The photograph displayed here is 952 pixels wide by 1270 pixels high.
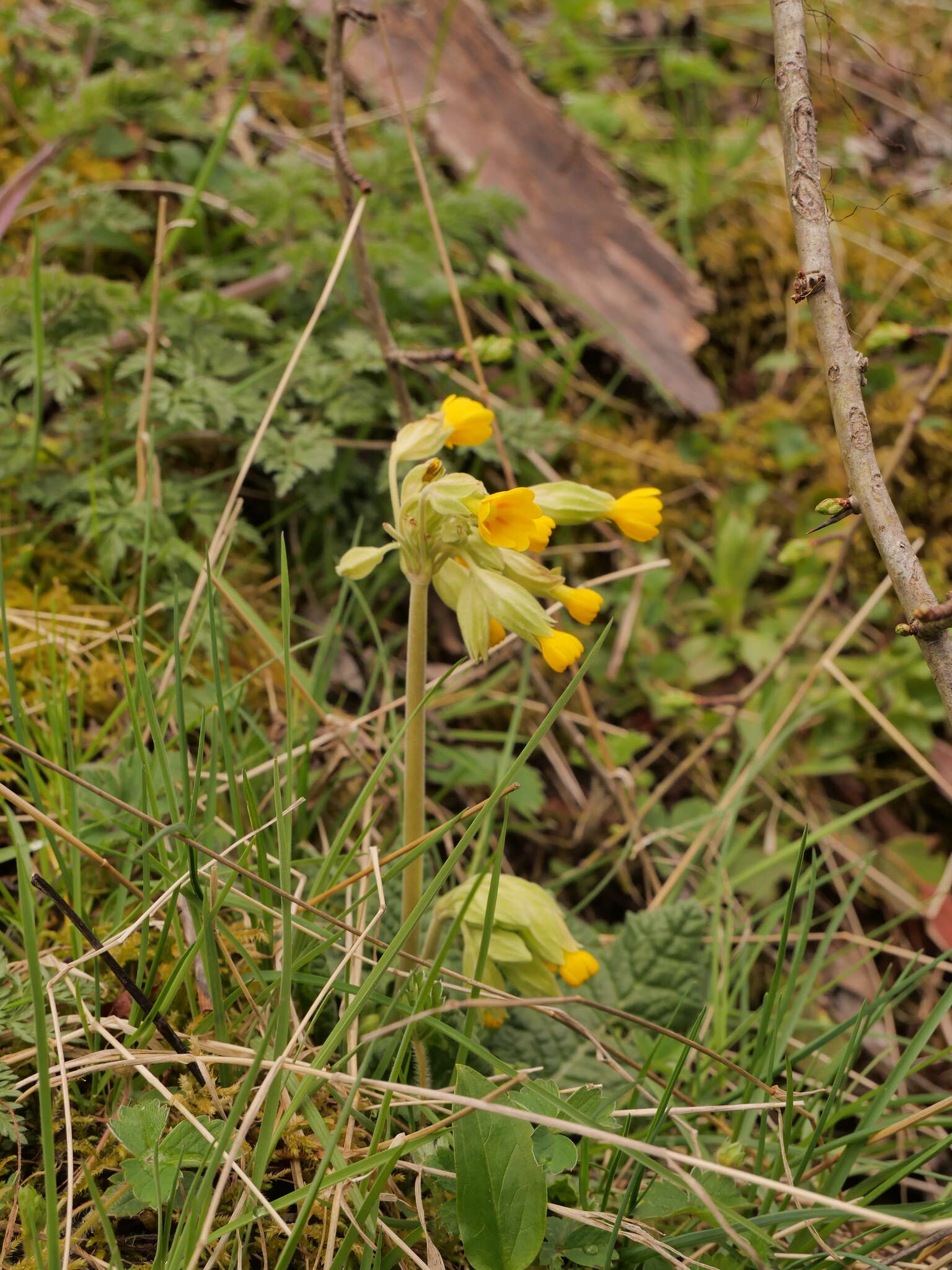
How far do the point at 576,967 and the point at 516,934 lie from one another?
135 mm

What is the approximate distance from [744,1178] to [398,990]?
0.48m

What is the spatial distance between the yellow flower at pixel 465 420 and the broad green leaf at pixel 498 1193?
3.31ft

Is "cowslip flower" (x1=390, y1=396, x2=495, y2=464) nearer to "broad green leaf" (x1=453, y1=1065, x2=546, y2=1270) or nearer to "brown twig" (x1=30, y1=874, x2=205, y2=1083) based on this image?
"brown twig" (x1=30, y1=874, x2=205, y2=1083)

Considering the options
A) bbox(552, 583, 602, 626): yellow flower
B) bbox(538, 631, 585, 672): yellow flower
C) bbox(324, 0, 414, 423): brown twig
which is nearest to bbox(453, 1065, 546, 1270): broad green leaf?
bbox(538, 631, 585, 672): yellow flower

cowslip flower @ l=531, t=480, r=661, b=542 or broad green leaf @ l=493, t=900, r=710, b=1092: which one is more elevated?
cowslip flower @ l=531, t=480, r=661, b=542

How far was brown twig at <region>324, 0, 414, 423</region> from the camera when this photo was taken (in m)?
2.16

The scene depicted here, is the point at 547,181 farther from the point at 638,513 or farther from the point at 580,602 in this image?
the point at 580,602

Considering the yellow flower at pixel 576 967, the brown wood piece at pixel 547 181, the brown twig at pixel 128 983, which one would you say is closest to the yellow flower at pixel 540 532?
the yellow flower at pixel 576 967

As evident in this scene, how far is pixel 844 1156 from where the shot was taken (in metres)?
1.40

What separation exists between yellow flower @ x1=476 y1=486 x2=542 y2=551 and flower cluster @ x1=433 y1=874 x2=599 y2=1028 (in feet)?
1.89

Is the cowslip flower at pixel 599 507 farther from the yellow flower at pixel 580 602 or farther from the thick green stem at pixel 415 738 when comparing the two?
the thick green stem at pixel 415 738

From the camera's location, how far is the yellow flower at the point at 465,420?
1.57 meters

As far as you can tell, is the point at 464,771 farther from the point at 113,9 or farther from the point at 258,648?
the point at 113,9

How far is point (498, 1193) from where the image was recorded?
1.27 meters
